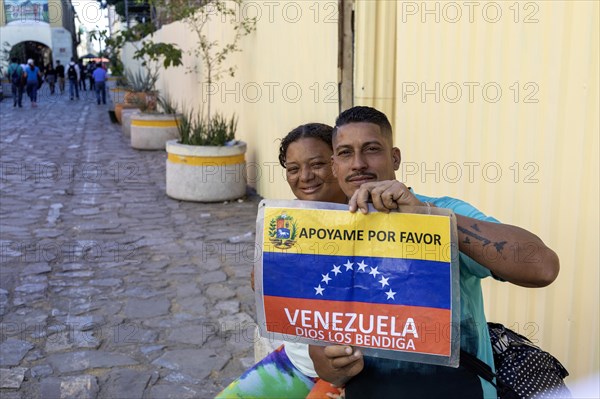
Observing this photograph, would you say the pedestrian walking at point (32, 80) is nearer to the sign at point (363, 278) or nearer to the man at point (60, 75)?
the man at point (60, 75)

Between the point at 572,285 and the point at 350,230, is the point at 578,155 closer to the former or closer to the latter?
the point at 572,285

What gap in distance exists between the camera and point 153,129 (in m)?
14.2

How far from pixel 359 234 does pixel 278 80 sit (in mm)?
6649

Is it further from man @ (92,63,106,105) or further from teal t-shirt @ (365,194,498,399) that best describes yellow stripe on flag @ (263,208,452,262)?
man @ (92,63,106,105)

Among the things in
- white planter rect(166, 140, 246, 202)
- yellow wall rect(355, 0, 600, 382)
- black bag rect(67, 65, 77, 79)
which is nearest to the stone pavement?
white planter rect(166, 140, 246, 202)

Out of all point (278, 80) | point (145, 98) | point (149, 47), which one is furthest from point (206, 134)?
point (145, 98)

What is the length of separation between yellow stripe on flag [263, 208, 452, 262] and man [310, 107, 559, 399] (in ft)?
0.14

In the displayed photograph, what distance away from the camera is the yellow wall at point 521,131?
2.99 m

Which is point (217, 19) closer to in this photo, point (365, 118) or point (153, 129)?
point (153, 129)

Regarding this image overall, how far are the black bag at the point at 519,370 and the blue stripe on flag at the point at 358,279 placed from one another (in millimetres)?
228

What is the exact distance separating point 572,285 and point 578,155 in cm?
60

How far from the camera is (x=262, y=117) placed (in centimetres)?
922

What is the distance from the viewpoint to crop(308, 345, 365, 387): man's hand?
1.84 m

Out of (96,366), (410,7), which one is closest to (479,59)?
(410,7)
